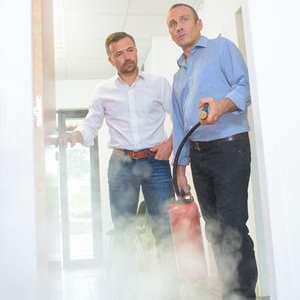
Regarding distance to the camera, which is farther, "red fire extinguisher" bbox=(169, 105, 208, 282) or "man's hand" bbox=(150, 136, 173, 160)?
"man's hand" bbox=(150, 136, 173, 160)

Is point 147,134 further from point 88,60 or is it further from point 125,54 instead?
point 88,60

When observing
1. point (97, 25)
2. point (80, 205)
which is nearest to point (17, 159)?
point (97, 25)

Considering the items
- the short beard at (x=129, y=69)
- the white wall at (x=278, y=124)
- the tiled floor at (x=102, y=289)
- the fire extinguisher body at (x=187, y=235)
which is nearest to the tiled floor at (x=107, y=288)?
the tiled floor at (x=102, y=289)

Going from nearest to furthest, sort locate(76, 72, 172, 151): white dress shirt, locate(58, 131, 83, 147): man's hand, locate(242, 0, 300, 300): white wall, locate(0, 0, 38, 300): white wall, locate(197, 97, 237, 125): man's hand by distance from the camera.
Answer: locate(0, 0, 38, 300): white wall → locate(242, 0, 300, 300): white wall → locate(197, 97, 237, 125): man's hand → locate(58, 131, 83, 147): man's hand → locate(76, 72, 172, 151): white dress shirt

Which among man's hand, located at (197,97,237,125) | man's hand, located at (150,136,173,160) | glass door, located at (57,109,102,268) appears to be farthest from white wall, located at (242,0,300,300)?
glass door, located at (57,109,102,268)

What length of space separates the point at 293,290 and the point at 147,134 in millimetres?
1087

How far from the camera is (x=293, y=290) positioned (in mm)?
1121

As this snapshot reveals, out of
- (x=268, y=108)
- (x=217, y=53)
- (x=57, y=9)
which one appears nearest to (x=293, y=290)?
(x=268, y=108)

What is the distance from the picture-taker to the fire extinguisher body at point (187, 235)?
154cm

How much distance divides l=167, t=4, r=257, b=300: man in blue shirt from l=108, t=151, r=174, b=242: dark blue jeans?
0.48 feet

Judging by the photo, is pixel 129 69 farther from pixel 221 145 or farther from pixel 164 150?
pixel 221 145

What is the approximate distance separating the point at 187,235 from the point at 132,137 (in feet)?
2.11

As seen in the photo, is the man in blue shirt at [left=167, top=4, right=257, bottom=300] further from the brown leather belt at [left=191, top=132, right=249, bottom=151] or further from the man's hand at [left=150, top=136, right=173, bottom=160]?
the man's hand at [left=150, top=136, right=173, bottom=160]

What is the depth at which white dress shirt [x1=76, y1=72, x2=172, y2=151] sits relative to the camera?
2.01 metres
